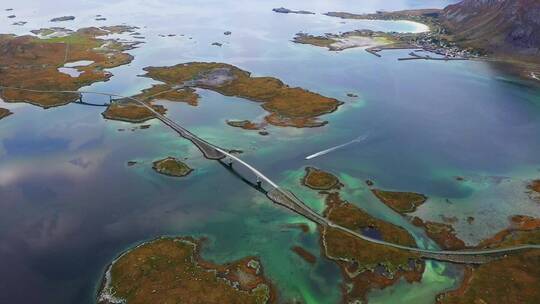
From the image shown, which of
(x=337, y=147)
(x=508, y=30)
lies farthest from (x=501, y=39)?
(x=337, y=147)

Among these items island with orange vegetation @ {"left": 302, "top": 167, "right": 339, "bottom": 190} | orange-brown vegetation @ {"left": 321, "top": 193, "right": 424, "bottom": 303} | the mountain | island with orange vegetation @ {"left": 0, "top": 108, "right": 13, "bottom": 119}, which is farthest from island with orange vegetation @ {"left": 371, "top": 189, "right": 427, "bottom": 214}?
the mountain

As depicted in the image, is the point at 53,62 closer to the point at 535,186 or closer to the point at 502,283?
the point at 535,186

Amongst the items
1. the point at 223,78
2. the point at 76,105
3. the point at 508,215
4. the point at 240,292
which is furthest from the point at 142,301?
the point at 223,78

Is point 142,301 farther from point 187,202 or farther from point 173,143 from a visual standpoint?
point 173,143

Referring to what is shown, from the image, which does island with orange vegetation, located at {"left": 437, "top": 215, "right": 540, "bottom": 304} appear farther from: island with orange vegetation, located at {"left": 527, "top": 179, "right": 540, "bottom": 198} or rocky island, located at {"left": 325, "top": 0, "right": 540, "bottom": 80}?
rocky island, located at {"left": 325, "top": 0, "right": 540, "bottom": 80}

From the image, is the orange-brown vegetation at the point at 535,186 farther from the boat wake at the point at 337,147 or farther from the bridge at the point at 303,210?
the boat wake at the point at 337,147

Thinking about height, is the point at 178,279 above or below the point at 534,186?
below
